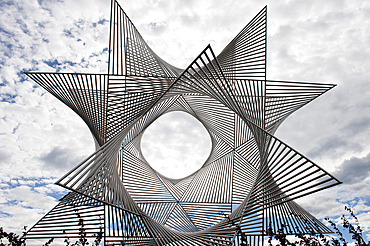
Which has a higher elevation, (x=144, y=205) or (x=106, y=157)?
(x=106, y=157)

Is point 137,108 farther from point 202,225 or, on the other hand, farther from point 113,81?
point 202,225

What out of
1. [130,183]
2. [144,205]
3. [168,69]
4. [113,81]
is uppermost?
[168,69]

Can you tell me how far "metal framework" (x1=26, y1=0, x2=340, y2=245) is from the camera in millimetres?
5406

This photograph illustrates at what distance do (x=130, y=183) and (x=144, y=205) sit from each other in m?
1.24

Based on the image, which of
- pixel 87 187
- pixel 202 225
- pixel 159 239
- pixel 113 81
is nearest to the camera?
pixel 87 187

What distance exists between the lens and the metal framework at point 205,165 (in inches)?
Answer: 213

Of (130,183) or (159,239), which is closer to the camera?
(159,239)

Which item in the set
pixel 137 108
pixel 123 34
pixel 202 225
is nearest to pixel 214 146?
pixel 202 225

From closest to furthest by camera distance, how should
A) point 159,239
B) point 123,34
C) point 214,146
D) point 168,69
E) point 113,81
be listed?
point 159,239 → point 113,81 → point 123,34 → point 168,69 → point 214,146

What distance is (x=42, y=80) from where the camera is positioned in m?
7.75

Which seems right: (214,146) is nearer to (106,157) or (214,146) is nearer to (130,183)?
(130,183)

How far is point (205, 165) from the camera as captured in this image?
1343 cm

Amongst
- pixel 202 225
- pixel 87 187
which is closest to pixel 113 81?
pixel 87 187

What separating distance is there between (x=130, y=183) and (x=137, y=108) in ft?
15.4
